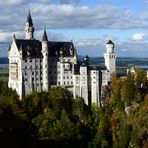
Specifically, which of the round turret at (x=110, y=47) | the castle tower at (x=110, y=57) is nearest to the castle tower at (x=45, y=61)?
the castle tower at (x=110, y=57)

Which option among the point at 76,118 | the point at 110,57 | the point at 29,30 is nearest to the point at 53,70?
the point at 29,30

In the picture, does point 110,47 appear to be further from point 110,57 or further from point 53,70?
point 53,70

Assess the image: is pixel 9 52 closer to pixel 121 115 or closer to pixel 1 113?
pixel 121 115

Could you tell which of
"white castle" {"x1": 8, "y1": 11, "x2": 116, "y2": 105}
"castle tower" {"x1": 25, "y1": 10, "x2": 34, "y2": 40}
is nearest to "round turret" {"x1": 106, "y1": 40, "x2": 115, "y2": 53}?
"white castle" {"x1": 8, "y1": 11, "x2": 116, "y2": 105}

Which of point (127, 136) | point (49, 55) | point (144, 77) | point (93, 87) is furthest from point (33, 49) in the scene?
point (127, 136)

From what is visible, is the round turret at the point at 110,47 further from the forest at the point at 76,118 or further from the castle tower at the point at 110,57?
the forest at the point at 76,118

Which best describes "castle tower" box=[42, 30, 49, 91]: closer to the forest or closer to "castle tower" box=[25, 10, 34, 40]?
the forest
